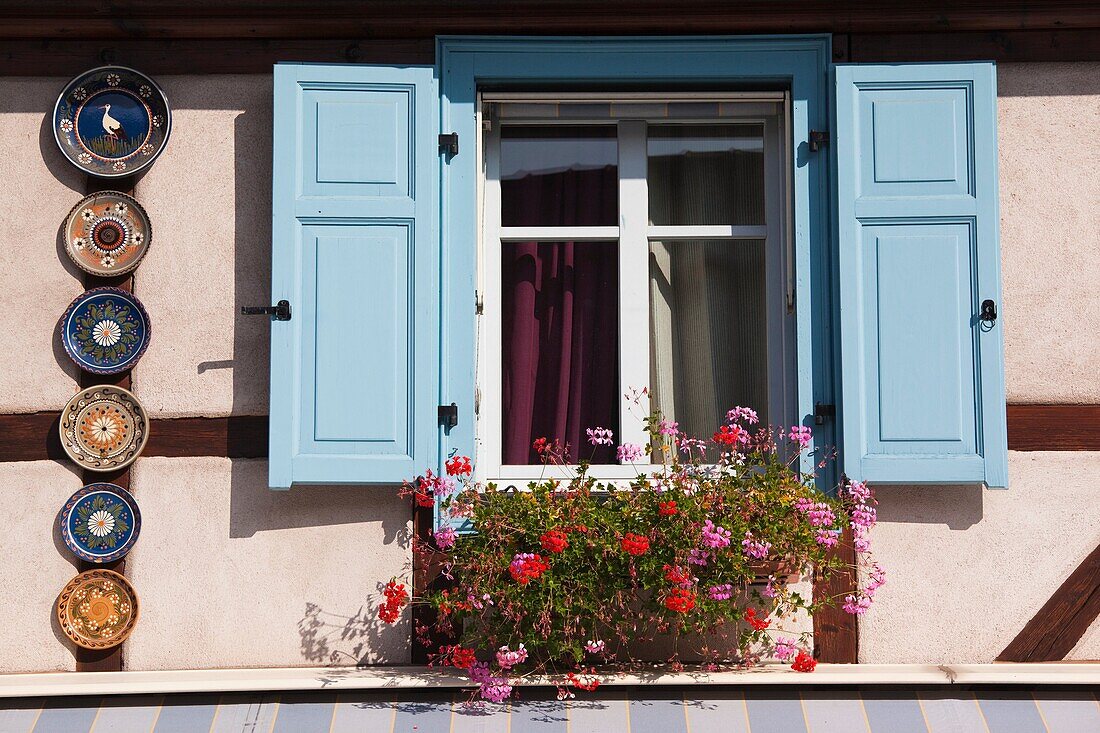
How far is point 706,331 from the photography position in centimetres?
410

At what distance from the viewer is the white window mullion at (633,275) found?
4.04 metres

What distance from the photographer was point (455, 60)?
3.95 m

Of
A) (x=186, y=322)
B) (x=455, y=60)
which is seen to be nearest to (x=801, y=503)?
(x=455, y=60)

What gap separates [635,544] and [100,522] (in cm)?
184

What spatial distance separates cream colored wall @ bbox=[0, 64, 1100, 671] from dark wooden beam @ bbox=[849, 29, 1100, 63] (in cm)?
6

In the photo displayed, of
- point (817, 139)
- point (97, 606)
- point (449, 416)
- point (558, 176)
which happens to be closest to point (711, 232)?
point (817, 139)

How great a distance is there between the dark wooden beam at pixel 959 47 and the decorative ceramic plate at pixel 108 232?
8.37ft

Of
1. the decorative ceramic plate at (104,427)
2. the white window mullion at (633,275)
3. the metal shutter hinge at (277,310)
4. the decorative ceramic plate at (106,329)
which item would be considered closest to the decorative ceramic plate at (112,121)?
the decorative ceramic plate at (106,329)

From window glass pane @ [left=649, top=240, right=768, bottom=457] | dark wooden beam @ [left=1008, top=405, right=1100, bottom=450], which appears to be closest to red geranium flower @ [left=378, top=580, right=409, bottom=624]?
window glass pane @ [left=649, top=240, right=768, bottom=457]

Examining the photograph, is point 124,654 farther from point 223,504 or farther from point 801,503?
point 801,503

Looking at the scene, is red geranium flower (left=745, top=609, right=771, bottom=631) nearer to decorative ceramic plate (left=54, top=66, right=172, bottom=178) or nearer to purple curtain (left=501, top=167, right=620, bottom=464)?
purple curtain (left=501, top=167, right=620, bottom=464)

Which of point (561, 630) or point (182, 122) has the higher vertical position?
point (182, 122)

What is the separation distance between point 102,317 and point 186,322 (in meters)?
0.29

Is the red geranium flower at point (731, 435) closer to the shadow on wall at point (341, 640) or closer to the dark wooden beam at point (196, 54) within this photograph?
the shadow on wall at point (341, 640)
